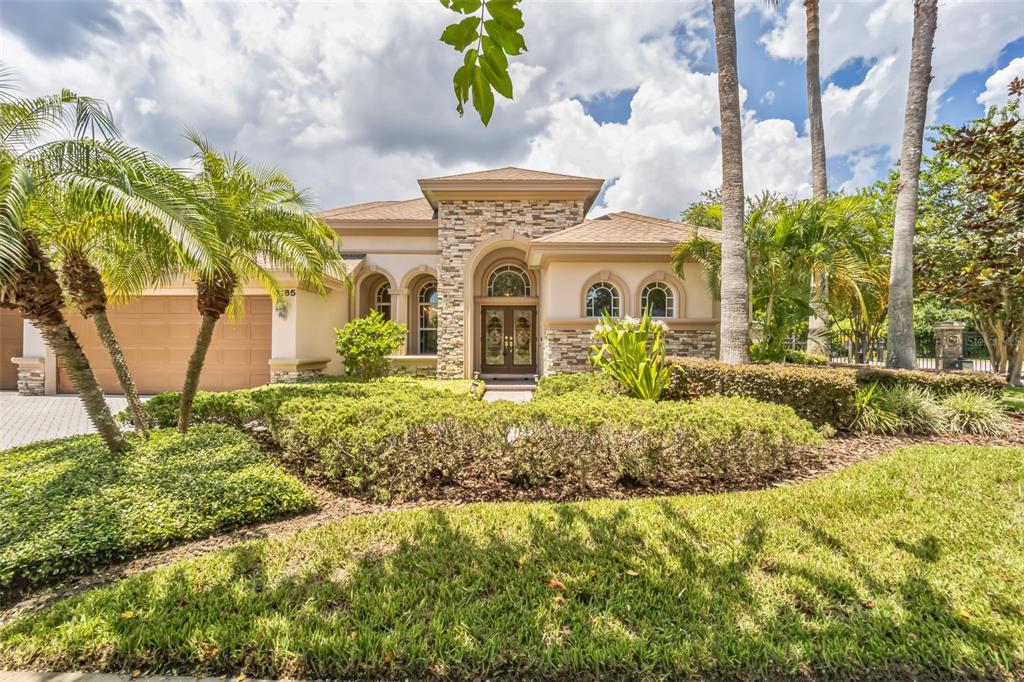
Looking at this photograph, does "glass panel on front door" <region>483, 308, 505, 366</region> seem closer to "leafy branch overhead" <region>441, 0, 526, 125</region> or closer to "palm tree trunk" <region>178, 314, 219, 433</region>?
"palm tree trunk" <region>178, 314, 219, 433</region>

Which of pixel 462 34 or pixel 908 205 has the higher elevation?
pixel 908 205

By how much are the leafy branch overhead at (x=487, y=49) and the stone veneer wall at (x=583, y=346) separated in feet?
33.8

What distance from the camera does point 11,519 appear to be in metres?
3.62

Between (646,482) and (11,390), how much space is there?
1877 centimetres

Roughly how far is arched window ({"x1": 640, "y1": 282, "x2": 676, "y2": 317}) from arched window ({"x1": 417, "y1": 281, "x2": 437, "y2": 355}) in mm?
7909

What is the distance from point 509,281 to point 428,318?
3499mm

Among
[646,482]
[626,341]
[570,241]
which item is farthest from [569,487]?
[570,241]

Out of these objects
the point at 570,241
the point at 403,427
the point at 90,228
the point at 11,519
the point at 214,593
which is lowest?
the point at 214,593

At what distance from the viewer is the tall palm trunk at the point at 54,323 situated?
4.75 meters

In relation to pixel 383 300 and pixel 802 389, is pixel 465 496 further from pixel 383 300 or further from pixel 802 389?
pixel 383 300

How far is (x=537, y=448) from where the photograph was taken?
4820 mm

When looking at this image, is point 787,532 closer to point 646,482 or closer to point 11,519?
point 646,482

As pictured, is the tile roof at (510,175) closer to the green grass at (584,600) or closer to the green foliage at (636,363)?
the green foliage at (636,363)

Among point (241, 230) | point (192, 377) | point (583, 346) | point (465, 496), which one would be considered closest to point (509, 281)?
point (583, 346)
